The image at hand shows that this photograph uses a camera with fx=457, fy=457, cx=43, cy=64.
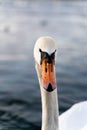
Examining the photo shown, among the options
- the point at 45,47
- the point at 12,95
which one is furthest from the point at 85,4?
the point at 45,47

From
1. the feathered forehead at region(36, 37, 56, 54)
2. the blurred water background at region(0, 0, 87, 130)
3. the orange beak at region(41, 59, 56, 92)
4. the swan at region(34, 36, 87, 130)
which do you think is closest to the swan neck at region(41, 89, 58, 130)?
the swan at region(34, 36, 87, 130)

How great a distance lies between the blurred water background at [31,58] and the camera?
23.8ft

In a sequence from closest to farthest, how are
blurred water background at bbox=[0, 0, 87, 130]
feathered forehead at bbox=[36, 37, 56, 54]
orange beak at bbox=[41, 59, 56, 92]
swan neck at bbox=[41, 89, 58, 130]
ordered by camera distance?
orange beak at bbox=[41, 59, 56, 92] < feathered forehead at bbox=[36, 37, 56, 54] < swan neck at bbox=[41, 89, 58, 130] < blurred water background at bbox=[0, 0, 87, 130]

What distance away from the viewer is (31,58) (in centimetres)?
1013

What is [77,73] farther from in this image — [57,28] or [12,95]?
[57,28]

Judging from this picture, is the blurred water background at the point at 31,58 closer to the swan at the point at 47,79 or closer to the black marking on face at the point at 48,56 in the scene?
the swan at the point at 47,79

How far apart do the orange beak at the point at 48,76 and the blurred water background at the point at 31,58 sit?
2686 millimetres

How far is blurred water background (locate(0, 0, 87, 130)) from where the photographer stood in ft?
23.8

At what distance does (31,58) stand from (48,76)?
6229mm

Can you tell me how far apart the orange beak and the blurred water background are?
2686 mm

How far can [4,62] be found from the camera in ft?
32.5

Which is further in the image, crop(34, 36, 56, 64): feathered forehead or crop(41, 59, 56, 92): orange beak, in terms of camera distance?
crop(34, 36, 56, 64): feathered forehead

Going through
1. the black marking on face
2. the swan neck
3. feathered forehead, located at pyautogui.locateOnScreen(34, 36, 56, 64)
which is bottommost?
the swan neck

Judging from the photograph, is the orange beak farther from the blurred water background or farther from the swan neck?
the blurred water background
